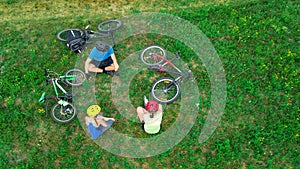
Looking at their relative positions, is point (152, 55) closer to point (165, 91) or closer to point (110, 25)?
point (165, 91)

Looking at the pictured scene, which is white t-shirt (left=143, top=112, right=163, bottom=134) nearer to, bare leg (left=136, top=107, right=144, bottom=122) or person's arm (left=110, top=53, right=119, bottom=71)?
bare leg (left=136, top=107, right=144, bottom=122)

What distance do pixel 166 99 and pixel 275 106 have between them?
4.00 meters

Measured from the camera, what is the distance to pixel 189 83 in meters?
12.0

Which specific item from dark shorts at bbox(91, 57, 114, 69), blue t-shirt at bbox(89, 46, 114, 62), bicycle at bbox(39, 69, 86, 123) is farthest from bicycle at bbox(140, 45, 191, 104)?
bicycle at bbox(39, 69, 86, 123)

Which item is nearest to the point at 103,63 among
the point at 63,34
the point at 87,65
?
the point at 87,65

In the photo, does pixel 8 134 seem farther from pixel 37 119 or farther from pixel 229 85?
pixel 229 85

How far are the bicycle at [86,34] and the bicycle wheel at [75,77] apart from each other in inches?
44.8

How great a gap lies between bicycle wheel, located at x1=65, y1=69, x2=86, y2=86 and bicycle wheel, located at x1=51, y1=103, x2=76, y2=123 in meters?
1.06

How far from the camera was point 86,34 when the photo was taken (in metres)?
12.9

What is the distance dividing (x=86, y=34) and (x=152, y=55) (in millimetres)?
2995

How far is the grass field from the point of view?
10.4 meters

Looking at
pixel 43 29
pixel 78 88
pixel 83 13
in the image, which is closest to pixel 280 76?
pixel 78 88

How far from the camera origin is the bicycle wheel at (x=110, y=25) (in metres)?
13.5

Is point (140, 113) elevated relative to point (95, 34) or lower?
lower
